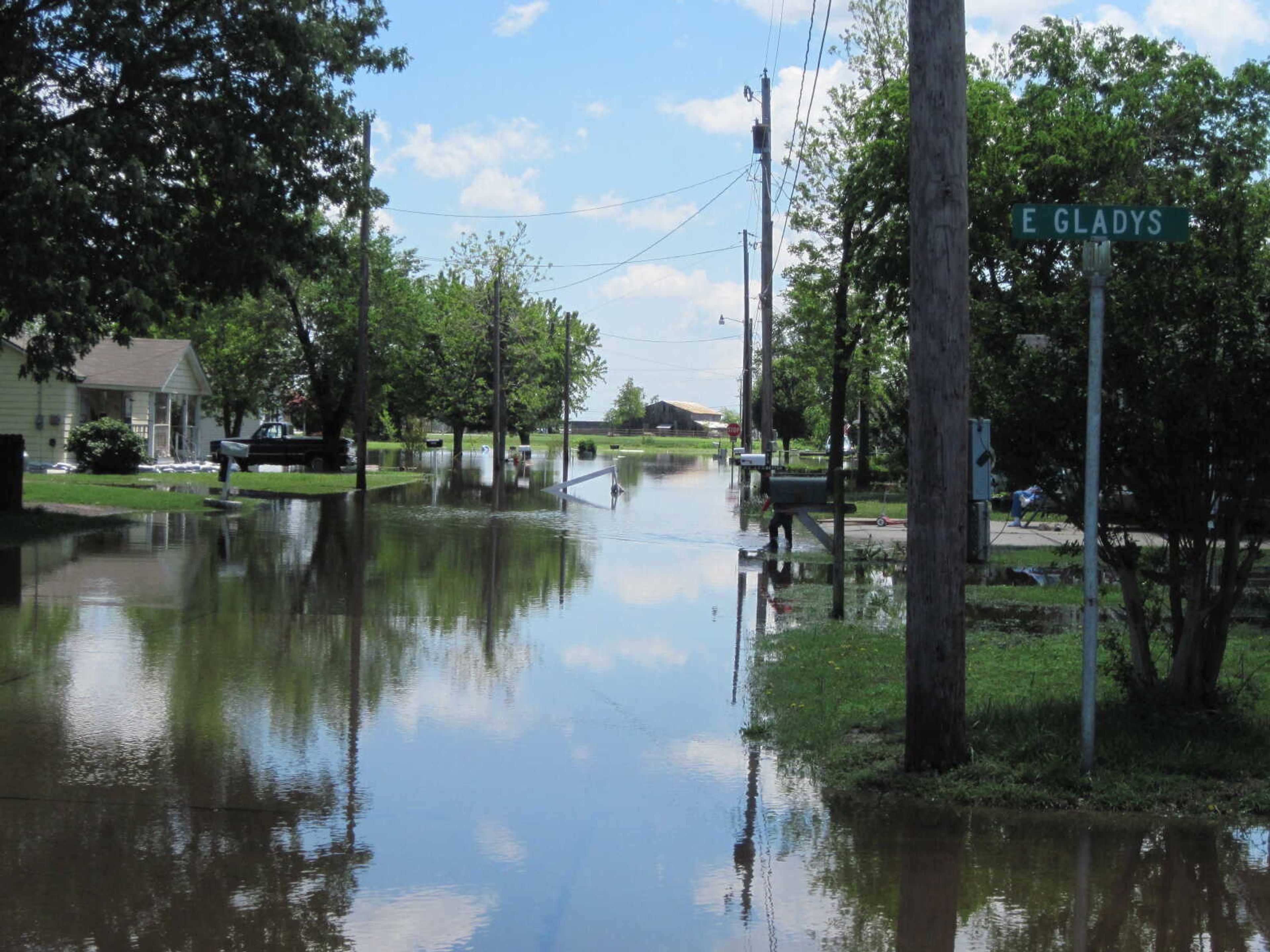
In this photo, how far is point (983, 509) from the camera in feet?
33.7

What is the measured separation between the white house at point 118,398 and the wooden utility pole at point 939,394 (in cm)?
3030

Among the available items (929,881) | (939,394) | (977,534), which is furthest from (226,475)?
(929,881)

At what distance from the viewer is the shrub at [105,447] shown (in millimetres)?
36688

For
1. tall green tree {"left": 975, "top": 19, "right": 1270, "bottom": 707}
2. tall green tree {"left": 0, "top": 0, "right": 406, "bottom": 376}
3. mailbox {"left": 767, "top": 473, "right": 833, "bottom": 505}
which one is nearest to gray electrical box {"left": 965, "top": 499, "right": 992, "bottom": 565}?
tall green tree {"left": 975, "top": 19, "right": 1270, "bottom": 707}

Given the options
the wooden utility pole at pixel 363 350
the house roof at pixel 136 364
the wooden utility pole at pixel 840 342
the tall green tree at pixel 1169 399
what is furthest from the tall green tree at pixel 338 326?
the tall green tree at pixel 1169 399

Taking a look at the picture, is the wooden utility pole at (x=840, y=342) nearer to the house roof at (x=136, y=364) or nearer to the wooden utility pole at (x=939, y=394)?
the house roof at (x=136, y=364)

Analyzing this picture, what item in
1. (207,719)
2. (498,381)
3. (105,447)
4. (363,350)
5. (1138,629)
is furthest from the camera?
(498,381)

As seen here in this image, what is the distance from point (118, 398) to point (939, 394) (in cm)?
4196

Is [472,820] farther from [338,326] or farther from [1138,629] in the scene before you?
[338,326]

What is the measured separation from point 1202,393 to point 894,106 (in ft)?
75.4

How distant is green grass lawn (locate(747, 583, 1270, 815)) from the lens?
21.3ft

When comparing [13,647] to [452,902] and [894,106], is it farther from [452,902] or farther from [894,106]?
[894,106]

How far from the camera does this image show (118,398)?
4400 cm

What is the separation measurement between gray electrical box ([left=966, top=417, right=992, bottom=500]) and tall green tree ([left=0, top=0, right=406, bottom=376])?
1362 centimetres
